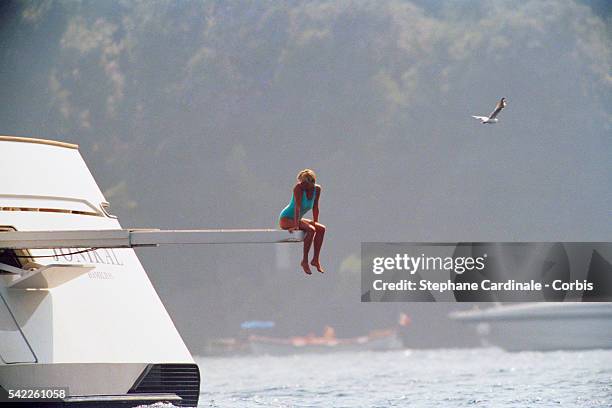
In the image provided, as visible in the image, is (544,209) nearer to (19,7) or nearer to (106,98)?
(106,98)

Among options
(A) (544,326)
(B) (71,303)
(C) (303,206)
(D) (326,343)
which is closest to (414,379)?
(D) (326,343)

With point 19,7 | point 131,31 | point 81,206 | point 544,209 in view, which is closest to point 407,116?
point 544,209

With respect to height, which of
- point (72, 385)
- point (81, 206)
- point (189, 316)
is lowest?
point (72, 385)

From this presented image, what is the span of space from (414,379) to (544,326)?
4976 mm

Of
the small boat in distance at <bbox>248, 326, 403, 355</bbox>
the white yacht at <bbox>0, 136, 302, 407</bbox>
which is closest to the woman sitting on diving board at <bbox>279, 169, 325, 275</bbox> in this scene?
the white yacht at <bbox>0, 136, 302, 407</bbox>

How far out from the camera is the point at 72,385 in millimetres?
8742

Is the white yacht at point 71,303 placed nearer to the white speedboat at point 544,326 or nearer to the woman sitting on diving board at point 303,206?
the woman sitting on diving board at point 303,206

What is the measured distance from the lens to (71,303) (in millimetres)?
9172

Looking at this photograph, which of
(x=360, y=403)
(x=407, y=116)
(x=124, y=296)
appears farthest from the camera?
(x=407, y=116)

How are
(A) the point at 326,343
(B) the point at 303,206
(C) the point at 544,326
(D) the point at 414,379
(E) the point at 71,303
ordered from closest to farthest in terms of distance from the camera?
(B) the point at 303,206
(E) the point at 71,303
(D) the point at 414,379
(A) the point at 326,343
(C) the point at 544,326

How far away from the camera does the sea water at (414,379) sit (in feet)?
50.9

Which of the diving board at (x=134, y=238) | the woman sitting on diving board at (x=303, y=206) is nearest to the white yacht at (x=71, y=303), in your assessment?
the diving board at (x=134, y=238)

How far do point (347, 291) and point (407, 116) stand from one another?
10.7 ft

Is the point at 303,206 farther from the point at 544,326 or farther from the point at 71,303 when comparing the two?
the point at 544,326
